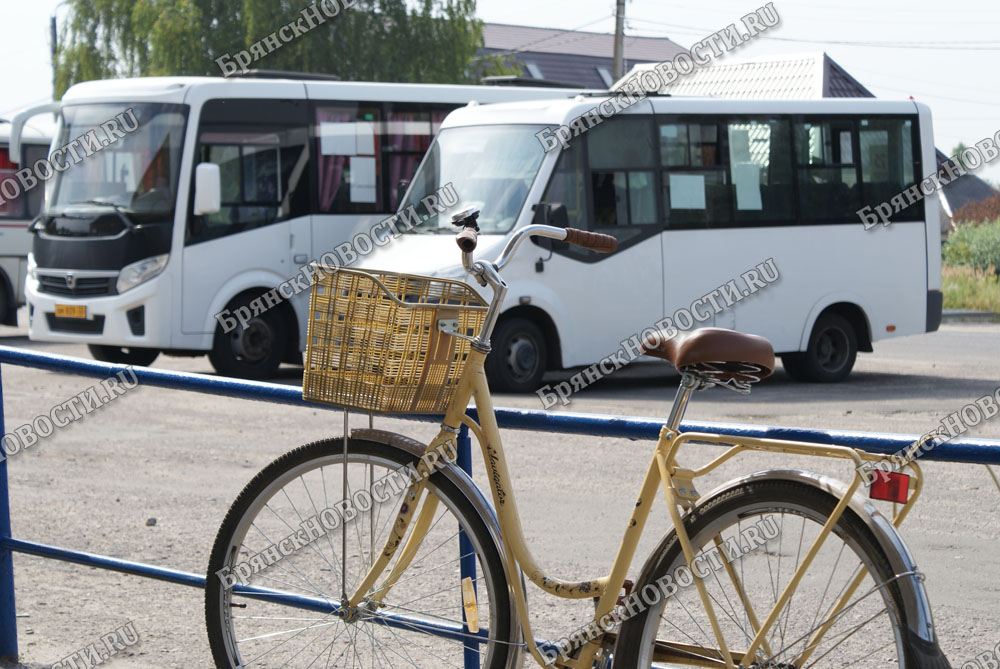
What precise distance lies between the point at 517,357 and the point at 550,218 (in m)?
1.61

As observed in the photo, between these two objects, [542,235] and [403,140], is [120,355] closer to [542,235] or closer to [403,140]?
[403,140]

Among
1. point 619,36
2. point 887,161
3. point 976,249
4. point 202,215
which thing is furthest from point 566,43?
point 202,215

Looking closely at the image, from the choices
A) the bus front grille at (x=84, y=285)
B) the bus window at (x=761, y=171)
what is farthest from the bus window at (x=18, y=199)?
the bus window at (x=761, y=171)

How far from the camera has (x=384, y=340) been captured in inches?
126

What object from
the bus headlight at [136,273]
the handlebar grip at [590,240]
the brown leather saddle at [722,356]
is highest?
the handlebar grip at [590,240]

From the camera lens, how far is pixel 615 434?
322 centimetres

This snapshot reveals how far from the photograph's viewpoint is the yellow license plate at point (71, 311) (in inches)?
572

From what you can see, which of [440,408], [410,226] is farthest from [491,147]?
[440,408]

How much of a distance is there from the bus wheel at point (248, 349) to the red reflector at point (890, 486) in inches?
490

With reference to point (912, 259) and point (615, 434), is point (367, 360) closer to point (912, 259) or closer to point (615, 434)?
point (615, 434)

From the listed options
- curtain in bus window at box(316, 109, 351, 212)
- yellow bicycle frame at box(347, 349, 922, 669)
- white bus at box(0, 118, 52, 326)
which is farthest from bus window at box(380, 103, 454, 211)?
yellow bicycle frame at box(347, 349, 922, 669)

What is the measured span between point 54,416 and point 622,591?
30.1 ft

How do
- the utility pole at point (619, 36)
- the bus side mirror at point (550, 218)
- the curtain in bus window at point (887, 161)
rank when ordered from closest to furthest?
the bus side mirror at point (550, 218) < the curtain in bus window at point (887, 161) < the utility pole at point (619, 36)

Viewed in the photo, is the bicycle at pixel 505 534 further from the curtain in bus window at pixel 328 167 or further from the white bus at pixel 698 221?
the curtain in bus window at pixel 328 167
